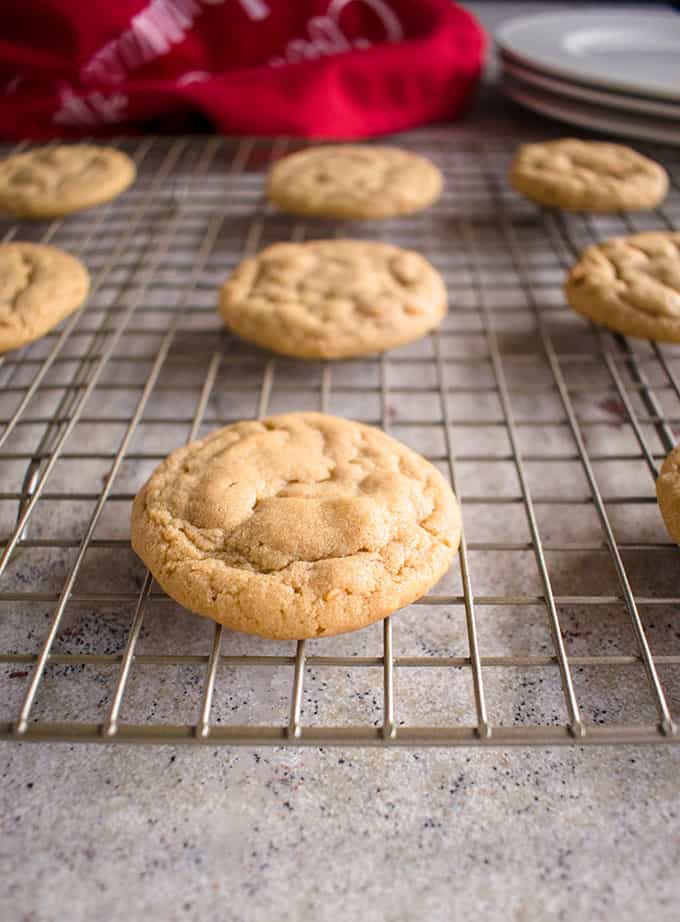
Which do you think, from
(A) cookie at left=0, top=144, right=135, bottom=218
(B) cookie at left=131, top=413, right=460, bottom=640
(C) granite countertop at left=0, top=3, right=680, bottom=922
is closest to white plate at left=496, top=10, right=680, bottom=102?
(A) cookie at left=0, top=144, right=135, bottom=218

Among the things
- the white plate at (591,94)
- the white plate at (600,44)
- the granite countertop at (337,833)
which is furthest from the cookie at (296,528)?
the white plate at (600,44)

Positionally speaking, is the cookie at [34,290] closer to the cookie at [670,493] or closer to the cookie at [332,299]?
the cookie at [332,299]

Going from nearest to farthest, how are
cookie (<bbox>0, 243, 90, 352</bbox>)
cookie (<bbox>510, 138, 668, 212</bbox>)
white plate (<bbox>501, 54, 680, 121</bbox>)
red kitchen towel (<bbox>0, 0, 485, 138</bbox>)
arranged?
cookie (<bbox>0, 243, 90, 352</bbox>) < cookie (<bbox>510, 138, 668, 212</bbox>) < white plate (<bbox>501, 54, 680, 121</bbox>) < red kitchen towel (<bbox>0, 0, 485, 138</bbox>)

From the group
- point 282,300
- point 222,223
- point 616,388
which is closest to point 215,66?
point 222,223

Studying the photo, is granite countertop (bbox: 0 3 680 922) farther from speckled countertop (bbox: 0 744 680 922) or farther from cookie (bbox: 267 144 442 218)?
cookie (bbox: 267 144 442 218)

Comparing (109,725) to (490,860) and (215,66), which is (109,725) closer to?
(490,860)
